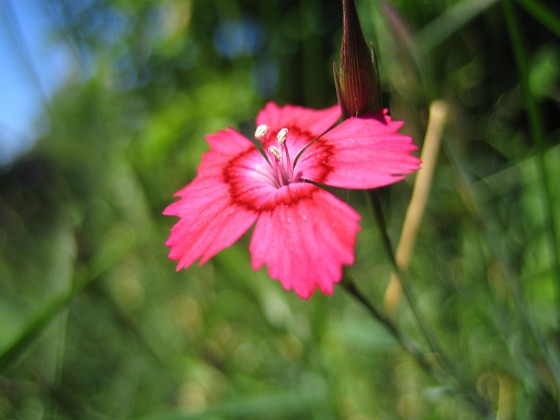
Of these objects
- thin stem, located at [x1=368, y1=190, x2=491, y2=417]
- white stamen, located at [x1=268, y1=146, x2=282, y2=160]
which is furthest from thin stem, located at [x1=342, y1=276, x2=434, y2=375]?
white stamen, located at [x1=268, y1=146, x2=282, y2=160]

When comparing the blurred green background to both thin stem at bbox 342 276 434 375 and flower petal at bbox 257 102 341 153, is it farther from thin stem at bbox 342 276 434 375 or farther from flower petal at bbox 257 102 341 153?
flower petal at bbox 257 102 341 153

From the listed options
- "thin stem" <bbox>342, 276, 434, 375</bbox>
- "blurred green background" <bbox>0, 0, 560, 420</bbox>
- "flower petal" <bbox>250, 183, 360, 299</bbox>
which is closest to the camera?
"flower petal" <bbox>250, 183, 360, 299</bbox>

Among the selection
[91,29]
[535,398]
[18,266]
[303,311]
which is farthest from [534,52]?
[18,266]

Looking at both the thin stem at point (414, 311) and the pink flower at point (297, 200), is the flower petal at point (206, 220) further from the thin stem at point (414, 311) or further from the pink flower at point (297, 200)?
the thin stem at point (414, 311)

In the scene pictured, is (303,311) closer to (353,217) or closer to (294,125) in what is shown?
(294,125)

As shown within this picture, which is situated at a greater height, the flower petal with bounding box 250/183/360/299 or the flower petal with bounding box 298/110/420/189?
the flower petal with bounding box 298/110/420/189

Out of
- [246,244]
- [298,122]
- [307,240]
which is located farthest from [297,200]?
[246,244]

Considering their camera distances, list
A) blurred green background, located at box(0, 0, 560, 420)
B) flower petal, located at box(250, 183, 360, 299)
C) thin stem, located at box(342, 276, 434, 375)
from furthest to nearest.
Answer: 1. blurred green background, located at box(0, 0, 560, 420)
2. thin stem, located at box(342, 276, 434, 375)
3. flower petal, located at box(250, 183, 360, 299)

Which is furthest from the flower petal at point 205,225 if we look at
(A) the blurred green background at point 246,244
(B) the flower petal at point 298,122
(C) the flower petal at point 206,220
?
(A) the blurred green background at point 246,244
